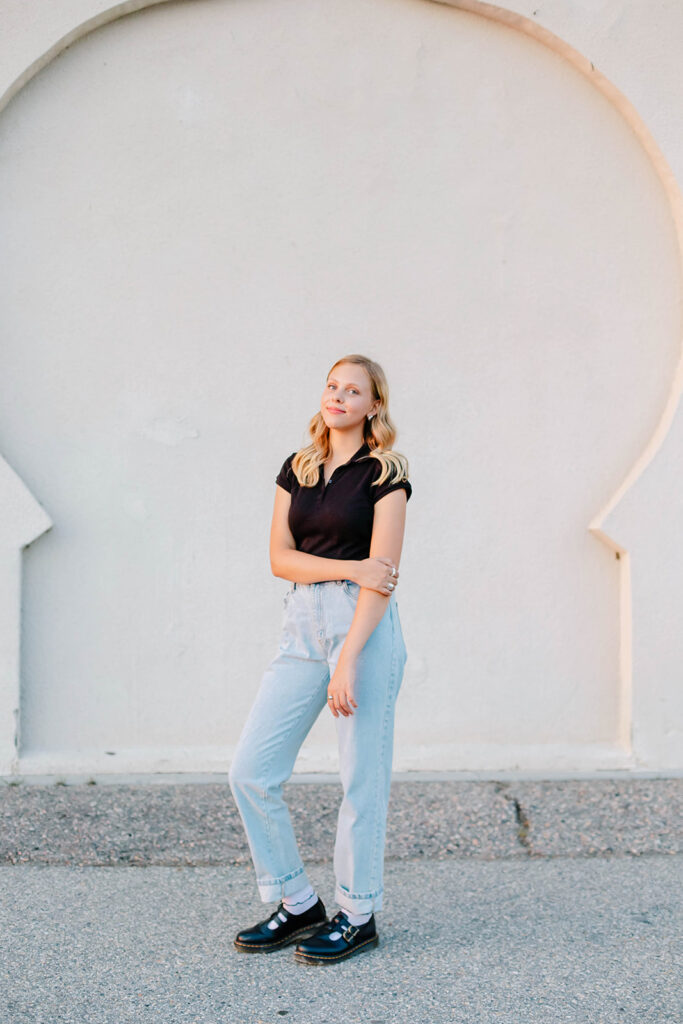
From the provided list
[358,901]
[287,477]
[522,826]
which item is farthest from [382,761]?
[522,826]

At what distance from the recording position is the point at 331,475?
10.8 feet

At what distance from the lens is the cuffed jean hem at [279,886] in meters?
3.21

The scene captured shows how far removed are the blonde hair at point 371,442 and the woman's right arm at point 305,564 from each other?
0.11 m

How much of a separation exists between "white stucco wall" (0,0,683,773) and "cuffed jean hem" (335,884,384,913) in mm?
1619

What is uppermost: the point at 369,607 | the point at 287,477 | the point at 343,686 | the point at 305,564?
the point at 287,477

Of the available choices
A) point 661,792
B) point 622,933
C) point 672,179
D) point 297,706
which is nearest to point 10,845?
point 297,706

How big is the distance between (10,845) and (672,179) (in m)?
4.14

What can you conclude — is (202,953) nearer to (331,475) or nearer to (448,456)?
(331,475)

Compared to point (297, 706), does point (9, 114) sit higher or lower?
higher

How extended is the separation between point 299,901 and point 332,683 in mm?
744

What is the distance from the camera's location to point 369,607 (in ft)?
10.2

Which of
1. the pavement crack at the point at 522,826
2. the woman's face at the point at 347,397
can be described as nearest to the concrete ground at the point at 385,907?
the pavement crack at the point at 522,826

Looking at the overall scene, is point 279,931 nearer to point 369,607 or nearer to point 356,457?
point 369,607

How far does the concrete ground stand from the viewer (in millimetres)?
2873
